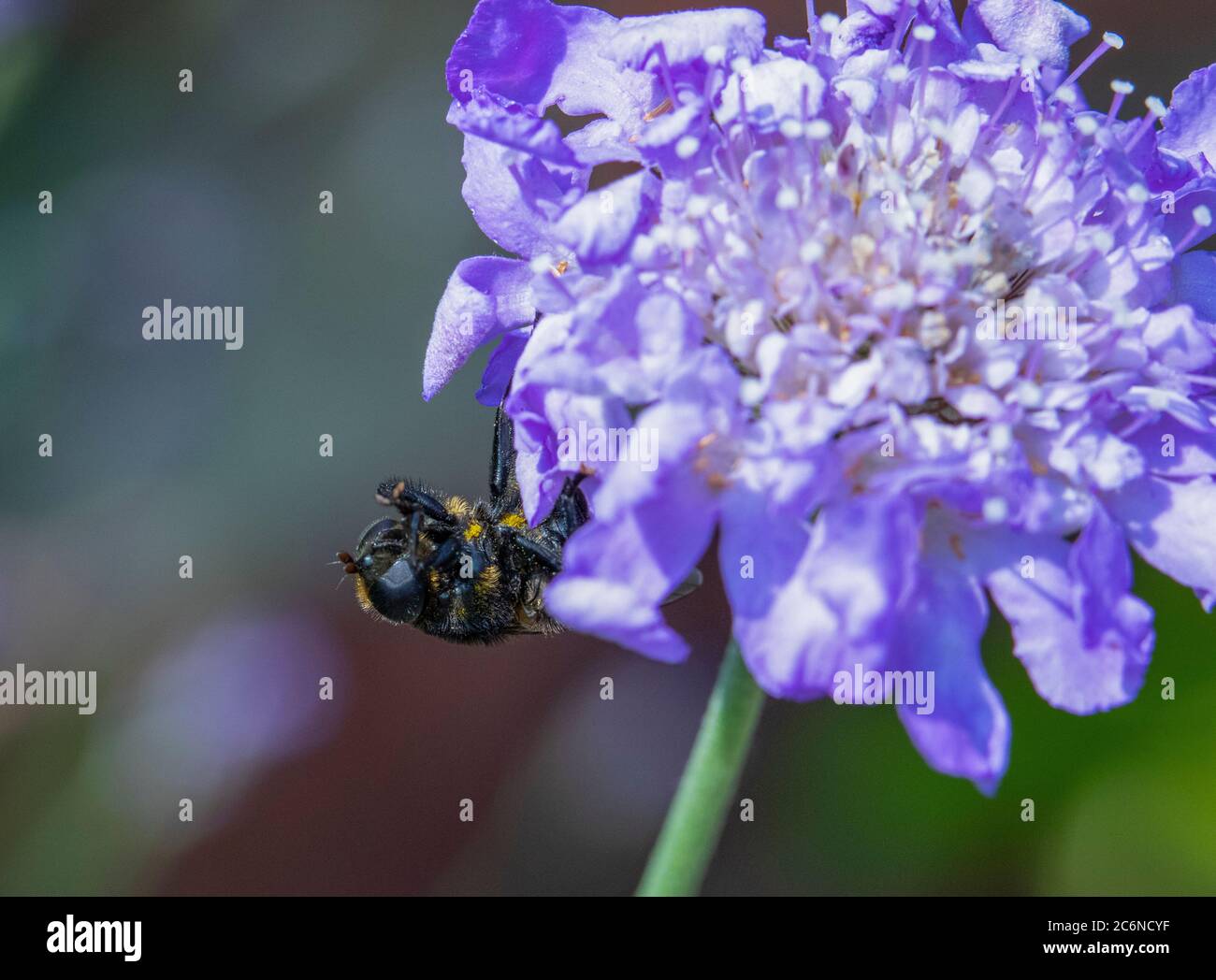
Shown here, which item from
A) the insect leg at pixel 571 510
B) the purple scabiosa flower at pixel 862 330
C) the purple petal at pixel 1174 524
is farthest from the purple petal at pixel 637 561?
the purple petal at pixel 1174 524

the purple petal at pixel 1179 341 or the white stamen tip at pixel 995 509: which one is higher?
the purple petal at pixel 1179 341

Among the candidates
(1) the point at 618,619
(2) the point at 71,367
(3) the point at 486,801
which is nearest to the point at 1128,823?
(3) the point at 486,801

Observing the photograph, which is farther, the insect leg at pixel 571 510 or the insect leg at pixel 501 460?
the insect leg at pixel 501 460

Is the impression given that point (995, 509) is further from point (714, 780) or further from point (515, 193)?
point (515, 193)

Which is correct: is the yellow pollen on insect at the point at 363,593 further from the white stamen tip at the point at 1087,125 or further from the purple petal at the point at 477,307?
the white stamen tip at the point at 1087,125
